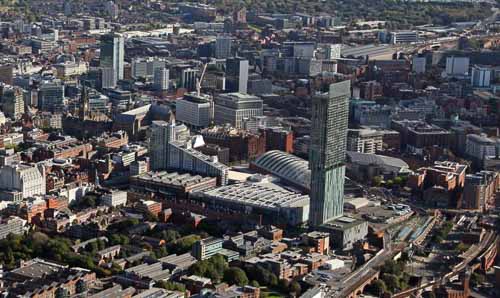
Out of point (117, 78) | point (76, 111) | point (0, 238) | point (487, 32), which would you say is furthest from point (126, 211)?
point (487, 32)

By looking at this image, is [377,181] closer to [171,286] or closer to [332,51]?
[171,286]

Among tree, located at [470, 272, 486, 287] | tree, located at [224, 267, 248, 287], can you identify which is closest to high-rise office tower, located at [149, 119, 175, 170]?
tree, located at [224, 267, 248, 287]

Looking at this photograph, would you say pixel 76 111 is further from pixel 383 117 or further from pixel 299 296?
pixel 299 296

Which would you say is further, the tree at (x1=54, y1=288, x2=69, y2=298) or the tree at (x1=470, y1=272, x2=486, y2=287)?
the tree at (x1=470, y1=272, x2=486, y2=287)

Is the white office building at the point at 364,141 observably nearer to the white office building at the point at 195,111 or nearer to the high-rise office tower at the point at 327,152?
the white office building at the point at 195,111

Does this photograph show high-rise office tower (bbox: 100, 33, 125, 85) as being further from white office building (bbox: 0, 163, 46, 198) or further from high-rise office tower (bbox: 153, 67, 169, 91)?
white office building (bbox: 0, 163, 46, 198)

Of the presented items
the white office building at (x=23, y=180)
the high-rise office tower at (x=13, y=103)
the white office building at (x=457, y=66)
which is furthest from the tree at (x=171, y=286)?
the white office building at (x=457, y=66)
